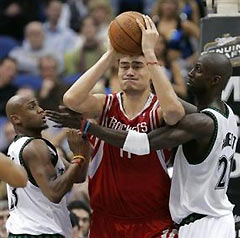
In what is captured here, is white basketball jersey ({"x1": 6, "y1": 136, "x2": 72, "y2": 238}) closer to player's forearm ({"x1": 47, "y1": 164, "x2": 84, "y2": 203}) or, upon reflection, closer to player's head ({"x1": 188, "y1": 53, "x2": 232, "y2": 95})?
player's forearm ({"x1": 47, "y1": 164, "x2": 84, "y2": 203})

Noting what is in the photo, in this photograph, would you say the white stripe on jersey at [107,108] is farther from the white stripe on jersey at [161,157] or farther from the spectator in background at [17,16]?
the spectator in background at [17,16]

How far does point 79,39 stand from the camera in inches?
590

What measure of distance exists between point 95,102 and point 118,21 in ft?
2.16

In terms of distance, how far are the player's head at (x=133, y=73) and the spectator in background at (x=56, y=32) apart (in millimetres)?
7136

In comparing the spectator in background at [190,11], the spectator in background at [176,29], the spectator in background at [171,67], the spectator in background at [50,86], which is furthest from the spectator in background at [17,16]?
the spectator in background at [171,67]

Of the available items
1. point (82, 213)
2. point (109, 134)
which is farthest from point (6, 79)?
point (109, 134)

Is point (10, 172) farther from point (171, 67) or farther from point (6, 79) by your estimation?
point (6, 79)

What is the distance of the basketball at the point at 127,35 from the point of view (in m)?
7.68

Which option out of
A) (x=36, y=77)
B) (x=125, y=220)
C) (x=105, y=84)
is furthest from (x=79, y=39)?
(x=125, y=220)

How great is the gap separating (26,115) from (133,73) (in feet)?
2.95

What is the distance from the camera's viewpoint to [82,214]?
10266 millimetres

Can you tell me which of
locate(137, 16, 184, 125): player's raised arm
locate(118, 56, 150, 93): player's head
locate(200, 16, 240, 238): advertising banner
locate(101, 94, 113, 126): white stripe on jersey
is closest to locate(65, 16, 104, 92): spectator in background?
locate(200, 16, 240, 238): advertising banner

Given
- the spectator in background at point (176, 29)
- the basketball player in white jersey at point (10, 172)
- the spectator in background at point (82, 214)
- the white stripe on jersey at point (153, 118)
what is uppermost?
the basketball player in white jersey at point (10, 172)

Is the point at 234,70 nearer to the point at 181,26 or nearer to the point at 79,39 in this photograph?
the point at 181,26
